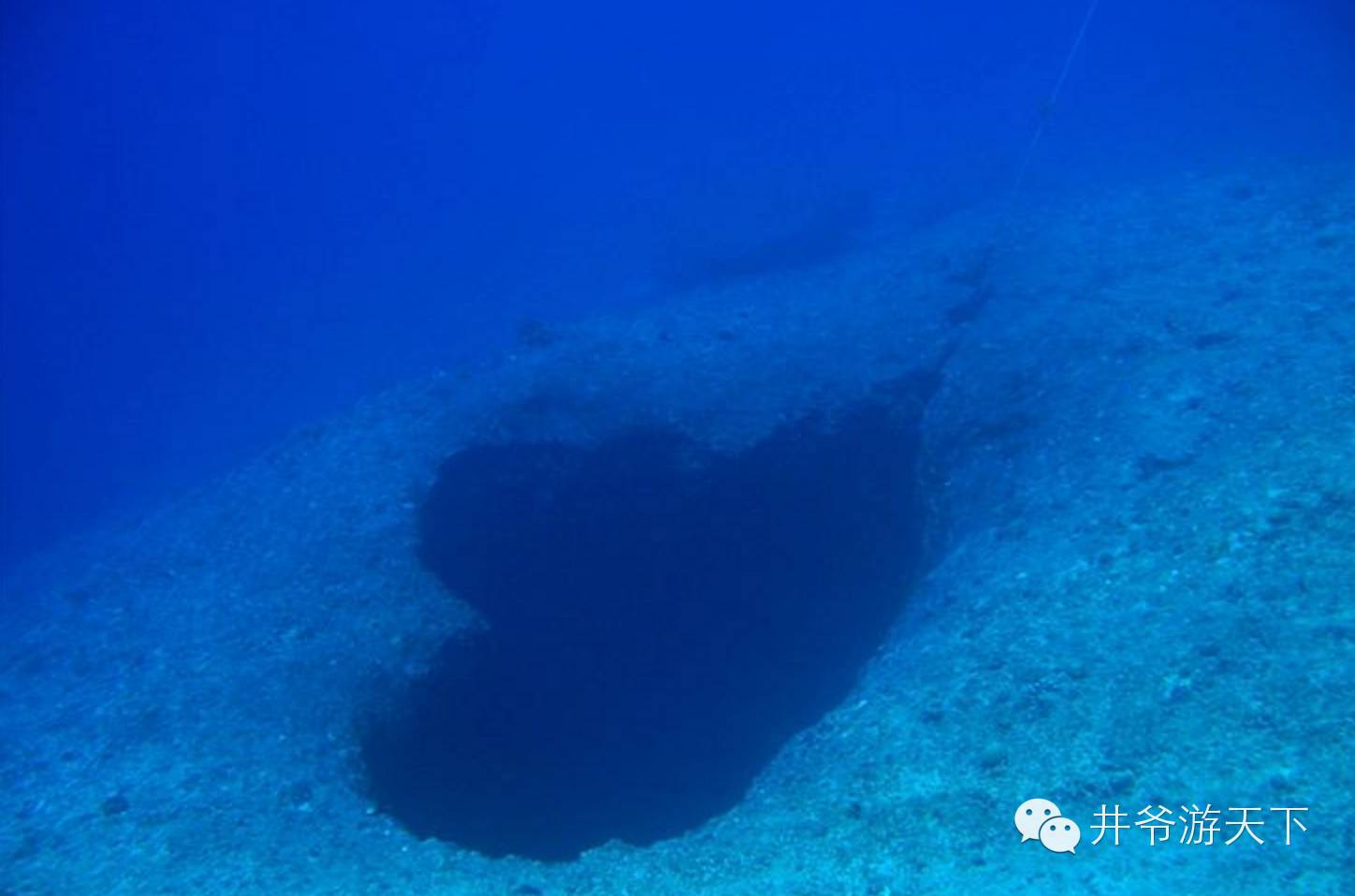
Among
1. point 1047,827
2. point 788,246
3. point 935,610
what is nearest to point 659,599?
point 935,610

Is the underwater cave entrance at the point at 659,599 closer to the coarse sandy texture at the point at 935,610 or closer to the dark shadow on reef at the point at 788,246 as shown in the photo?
the coarse sandy texture at the point at 935,610

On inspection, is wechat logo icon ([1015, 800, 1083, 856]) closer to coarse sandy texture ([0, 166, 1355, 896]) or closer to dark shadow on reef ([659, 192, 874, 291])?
coarse sandy texture ([0, 166, 1355, 896])

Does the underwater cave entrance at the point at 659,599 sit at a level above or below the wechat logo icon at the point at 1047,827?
above

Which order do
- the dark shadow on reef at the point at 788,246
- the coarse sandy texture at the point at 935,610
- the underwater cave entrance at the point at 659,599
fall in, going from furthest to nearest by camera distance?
the dark shadow on reef at the point at 788,246 < the underwater cave entrance at the point at 659,599 < the coarse sandy texture at the point at 935,610

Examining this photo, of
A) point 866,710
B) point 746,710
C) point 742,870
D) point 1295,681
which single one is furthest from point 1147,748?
point 746,710

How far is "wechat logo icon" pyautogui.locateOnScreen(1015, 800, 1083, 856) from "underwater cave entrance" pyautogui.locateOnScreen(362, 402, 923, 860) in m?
3.13

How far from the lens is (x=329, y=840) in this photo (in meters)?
5.57

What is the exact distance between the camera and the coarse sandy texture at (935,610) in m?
4.69

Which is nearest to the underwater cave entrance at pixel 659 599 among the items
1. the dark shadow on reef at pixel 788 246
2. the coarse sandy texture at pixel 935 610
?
the coarse sandy texture at pixel 935 610

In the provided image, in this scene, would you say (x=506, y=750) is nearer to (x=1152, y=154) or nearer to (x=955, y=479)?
(x=955, y=479)

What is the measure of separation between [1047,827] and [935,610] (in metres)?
2.32

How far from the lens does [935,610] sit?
6.67 metres

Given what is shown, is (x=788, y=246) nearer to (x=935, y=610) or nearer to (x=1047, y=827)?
(x=935, y=610)

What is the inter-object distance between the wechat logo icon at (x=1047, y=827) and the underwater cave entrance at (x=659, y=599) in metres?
3.13
